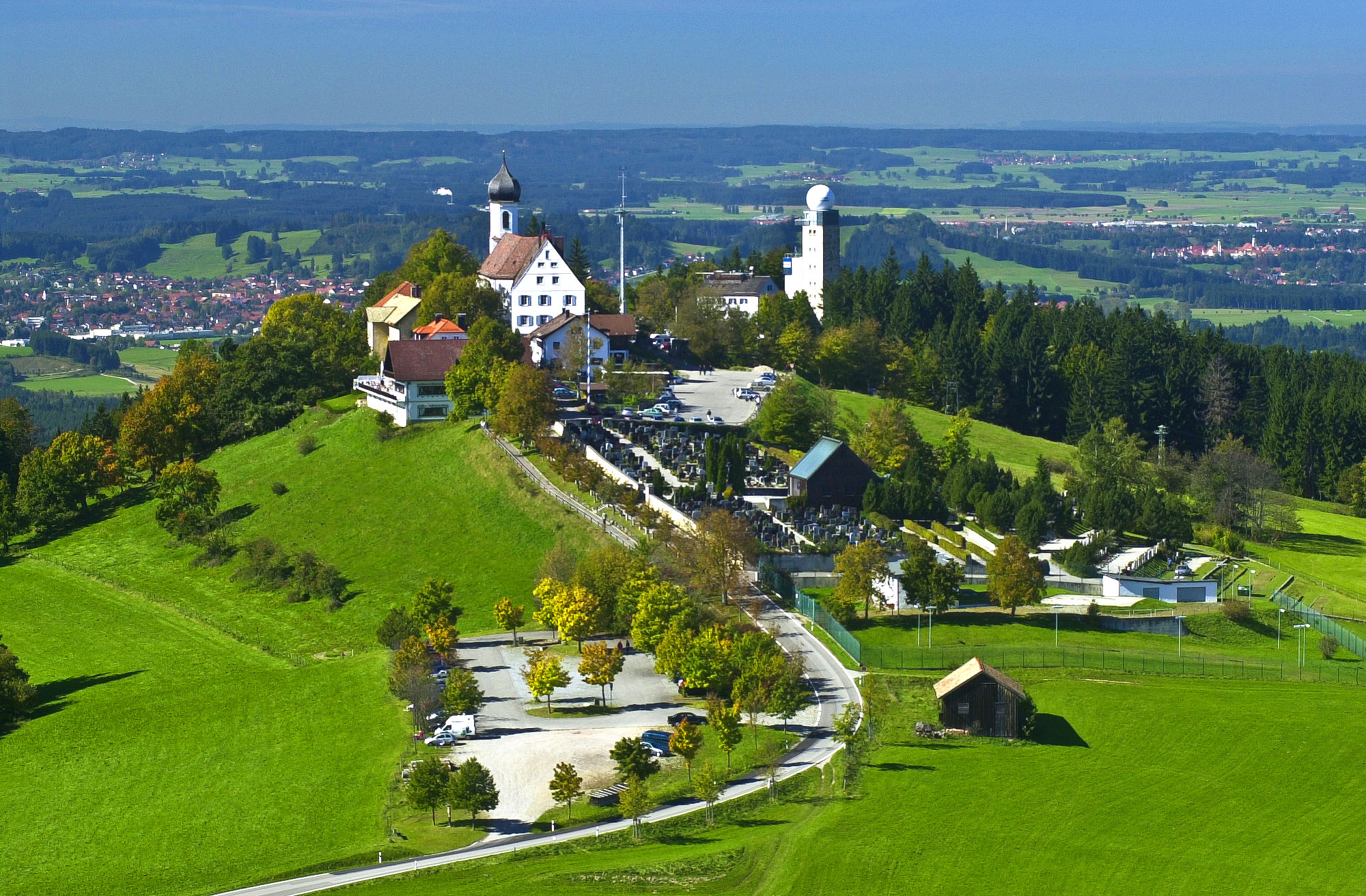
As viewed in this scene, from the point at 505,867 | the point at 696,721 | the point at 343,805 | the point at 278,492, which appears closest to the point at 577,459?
the point at 278,492

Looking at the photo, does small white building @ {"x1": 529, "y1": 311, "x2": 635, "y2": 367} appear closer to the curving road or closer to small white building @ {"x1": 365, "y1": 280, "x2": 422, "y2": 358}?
small white building @ {"x1": 365, "y1": 280, "x2": 422, "y2": 358}

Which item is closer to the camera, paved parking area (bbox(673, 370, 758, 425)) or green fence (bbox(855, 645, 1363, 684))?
green fence (bbox(855, 645, 1363, 684))

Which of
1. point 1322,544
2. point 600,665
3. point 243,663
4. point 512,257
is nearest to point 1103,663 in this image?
point 600,665

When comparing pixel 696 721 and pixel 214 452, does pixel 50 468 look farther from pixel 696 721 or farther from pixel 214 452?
pixel 696 721

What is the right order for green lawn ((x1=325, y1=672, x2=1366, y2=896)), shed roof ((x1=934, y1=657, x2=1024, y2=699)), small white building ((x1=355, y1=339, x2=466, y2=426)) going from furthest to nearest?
small white building ((x1=355, y1=339, x2=466, y2=426)) < shed roof ((x1=934, y1=657, x2=1024, y2=699)) < green lawn ((x1=325, y1=672, x2=1366, y2=896))

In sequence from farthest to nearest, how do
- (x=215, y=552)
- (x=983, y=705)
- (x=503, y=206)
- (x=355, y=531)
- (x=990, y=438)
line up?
(x=503, y=206)
(x=990, y=438)
(x=215, y=552)
(x=355, y=531)
(x=983, y=705)

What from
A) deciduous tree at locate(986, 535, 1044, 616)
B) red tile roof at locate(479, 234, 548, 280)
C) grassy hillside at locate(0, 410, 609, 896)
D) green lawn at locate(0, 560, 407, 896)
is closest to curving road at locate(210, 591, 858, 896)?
grassy hillside at locate(0, 410, 609, 896)

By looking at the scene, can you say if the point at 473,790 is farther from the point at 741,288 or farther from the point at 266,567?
Answer: the point at 741,288

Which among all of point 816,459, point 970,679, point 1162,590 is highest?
point 816,459
